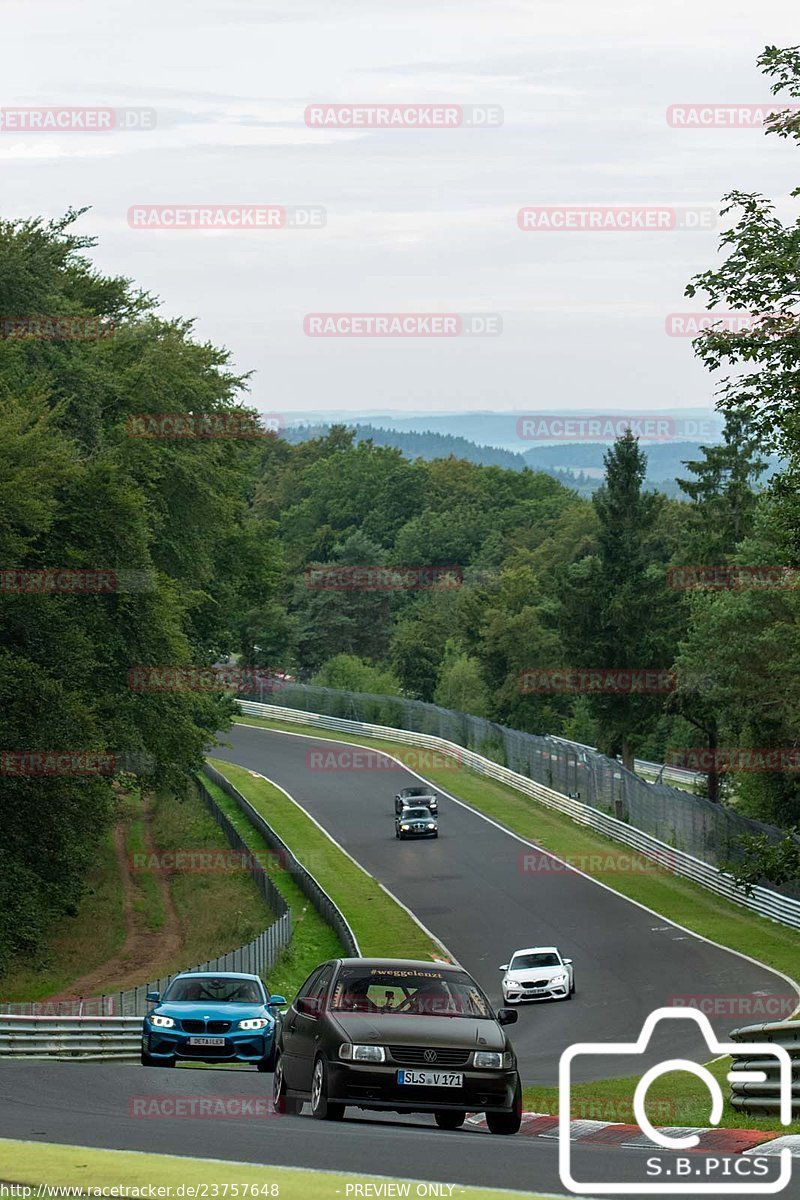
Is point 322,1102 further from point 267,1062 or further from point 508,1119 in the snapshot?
point 267,1062

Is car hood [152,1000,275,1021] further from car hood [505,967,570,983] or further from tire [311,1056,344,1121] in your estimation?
car hood [505,967,570,983]

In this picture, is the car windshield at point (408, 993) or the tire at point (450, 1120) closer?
the tire at point (450, 1120)

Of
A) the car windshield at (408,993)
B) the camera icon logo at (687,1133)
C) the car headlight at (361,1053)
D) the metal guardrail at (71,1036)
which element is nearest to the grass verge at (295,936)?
the metal guardrail at (71,1036)

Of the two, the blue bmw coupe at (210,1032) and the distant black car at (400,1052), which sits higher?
the distant black car at (400,1052)

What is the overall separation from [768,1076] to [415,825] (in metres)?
44.7

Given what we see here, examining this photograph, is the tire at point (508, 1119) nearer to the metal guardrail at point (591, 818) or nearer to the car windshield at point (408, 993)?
the car windshield at point (408, 993)

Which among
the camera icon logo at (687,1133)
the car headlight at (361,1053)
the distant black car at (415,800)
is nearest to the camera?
the camera icon logo at (687,1133)

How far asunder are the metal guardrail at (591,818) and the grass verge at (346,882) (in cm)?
833

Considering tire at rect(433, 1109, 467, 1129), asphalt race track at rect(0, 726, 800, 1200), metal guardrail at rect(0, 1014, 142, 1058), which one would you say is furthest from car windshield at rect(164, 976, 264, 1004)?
tire at rect(433, 1109, 467, 1129)

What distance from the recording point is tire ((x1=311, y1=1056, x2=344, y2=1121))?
1366 cm

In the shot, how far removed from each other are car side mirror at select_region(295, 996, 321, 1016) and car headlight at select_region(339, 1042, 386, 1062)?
0.94 meters

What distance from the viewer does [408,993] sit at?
48.3 feet

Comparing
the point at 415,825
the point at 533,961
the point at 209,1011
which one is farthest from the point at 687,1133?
the point at 415,825

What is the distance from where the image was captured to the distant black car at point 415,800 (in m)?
62.2
